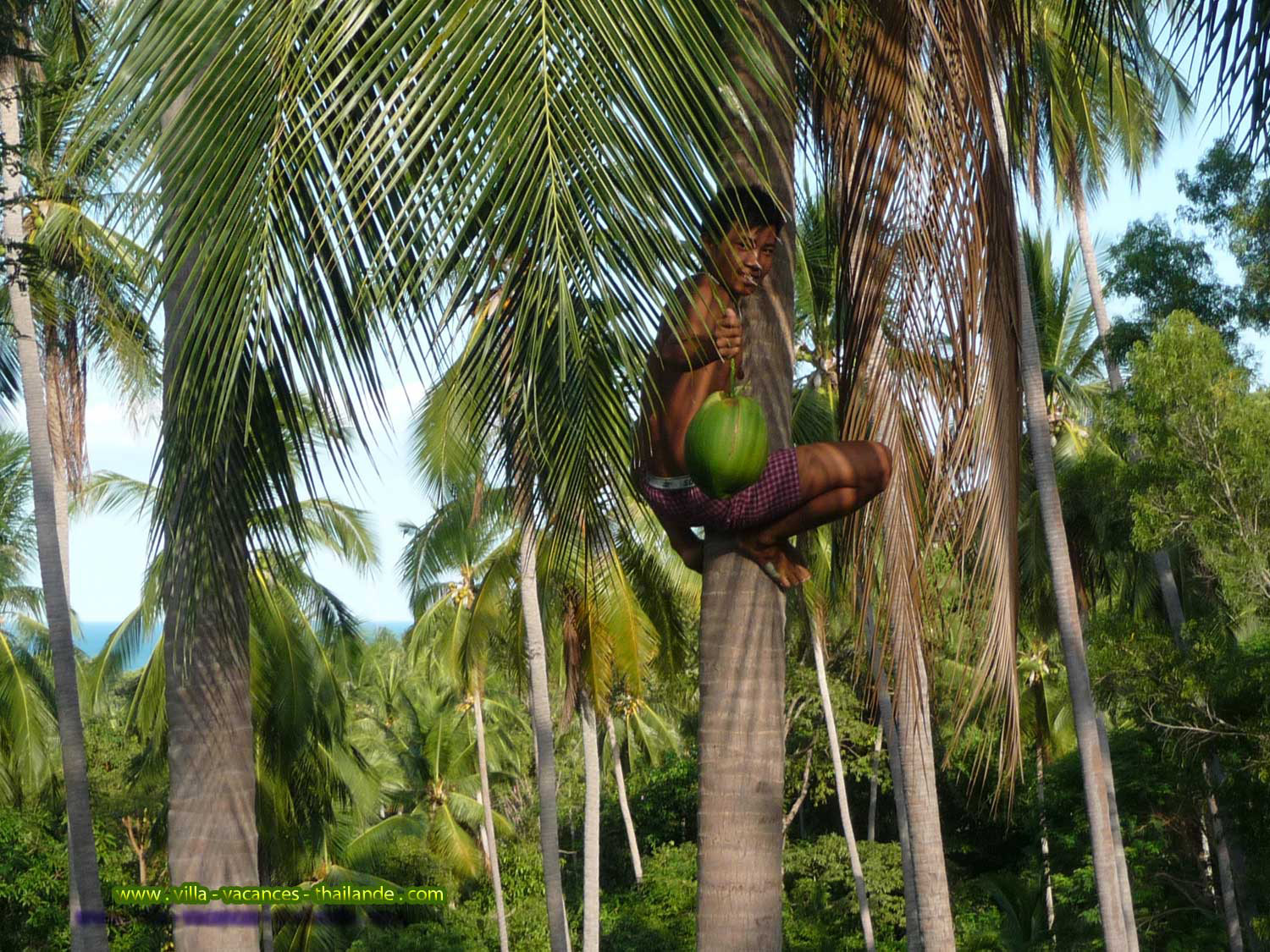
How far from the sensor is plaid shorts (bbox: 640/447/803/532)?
3.15 m

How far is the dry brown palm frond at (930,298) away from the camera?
3.76 m

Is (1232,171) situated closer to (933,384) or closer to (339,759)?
(933,384)

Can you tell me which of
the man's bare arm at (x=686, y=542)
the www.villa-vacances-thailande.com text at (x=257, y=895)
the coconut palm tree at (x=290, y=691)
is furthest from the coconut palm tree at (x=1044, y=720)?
the man's bare arm at (x=686, y=542)

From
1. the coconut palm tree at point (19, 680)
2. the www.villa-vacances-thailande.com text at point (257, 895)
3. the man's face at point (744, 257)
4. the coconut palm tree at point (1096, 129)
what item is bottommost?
the www.villa-vacances-thailande.com text at point (257, 895)

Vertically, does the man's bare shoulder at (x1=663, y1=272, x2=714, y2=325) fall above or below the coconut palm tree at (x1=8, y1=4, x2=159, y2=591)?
below

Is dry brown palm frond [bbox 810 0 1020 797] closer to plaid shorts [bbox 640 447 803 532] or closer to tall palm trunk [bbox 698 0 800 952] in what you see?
tall palm trunk [bbox 698 0 800 952]

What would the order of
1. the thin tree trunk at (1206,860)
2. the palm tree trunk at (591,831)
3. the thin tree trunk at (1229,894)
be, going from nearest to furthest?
the thin tree trunk at (1229,894) < the palm tree trunk at (591,831) < the thin tree trunk at (1206,860)

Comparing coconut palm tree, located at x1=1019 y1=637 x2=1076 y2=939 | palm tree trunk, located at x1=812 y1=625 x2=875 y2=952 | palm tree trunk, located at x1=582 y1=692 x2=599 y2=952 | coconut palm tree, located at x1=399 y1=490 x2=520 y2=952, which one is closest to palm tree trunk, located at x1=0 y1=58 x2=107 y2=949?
coconut palm tree, located at x1=399 y1=490 x2=520 y2=952

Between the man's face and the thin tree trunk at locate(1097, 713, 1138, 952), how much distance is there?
17.0 metres

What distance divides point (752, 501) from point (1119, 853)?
18.6 metres

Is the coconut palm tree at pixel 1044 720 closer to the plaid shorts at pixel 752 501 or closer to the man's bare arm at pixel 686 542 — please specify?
the man's bare arm at pixel 686 542

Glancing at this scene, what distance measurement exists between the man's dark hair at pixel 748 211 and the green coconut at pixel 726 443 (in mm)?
377

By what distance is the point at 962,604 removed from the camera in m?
3.71

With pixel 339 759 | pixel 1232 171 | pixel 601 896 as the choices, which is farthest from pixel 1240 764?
pixel 601 896
